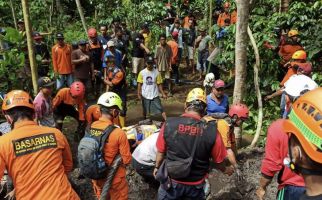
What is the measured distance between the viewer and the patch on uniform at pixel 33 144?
3.39 meters

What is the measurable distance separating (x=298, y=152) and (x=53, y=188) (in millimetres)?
2290

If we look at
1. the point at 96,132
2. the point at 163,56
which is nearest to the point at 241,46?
the point at 96,132

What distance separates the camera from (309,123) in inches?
76.5

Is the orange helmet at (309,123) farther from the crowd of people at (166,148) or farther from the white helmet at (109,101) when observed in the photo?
the white helmet at (109,101)

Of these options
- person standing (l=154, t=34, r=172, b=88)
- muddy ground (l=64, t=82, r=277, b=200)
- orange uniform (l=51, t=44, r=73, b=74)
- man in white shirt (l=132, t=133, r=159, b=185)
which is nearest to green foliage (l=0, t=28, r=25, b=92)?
muddy ground (l=64, t=82, r=277, b=200)

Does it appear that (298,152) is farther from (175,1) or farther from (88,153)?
(175,1)

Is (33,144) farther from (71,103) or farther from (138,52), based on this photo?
(138,52)

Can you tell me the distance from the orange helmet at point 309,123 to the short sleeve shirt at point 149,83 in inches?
264

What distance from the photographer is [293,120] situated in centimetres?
208

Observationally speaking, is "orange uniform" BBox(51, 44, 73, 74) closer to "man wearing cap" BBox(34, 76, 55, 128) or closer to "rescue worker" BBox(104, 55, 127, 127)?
"rescue worker" BBox(104, 55, 127, 127)

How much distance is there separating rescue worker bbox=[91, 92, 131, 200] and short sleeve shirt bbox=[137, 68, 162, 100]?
3.97m

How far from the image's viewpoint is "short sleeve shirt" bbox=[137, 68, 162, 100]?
874 centimetres

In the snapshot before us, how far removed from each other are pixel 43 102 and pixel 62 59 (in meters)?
3.30

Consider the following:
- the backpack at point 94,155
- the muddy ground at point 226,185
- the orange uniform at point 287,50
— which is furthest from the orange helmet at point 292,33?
the backpack at point 94,155
